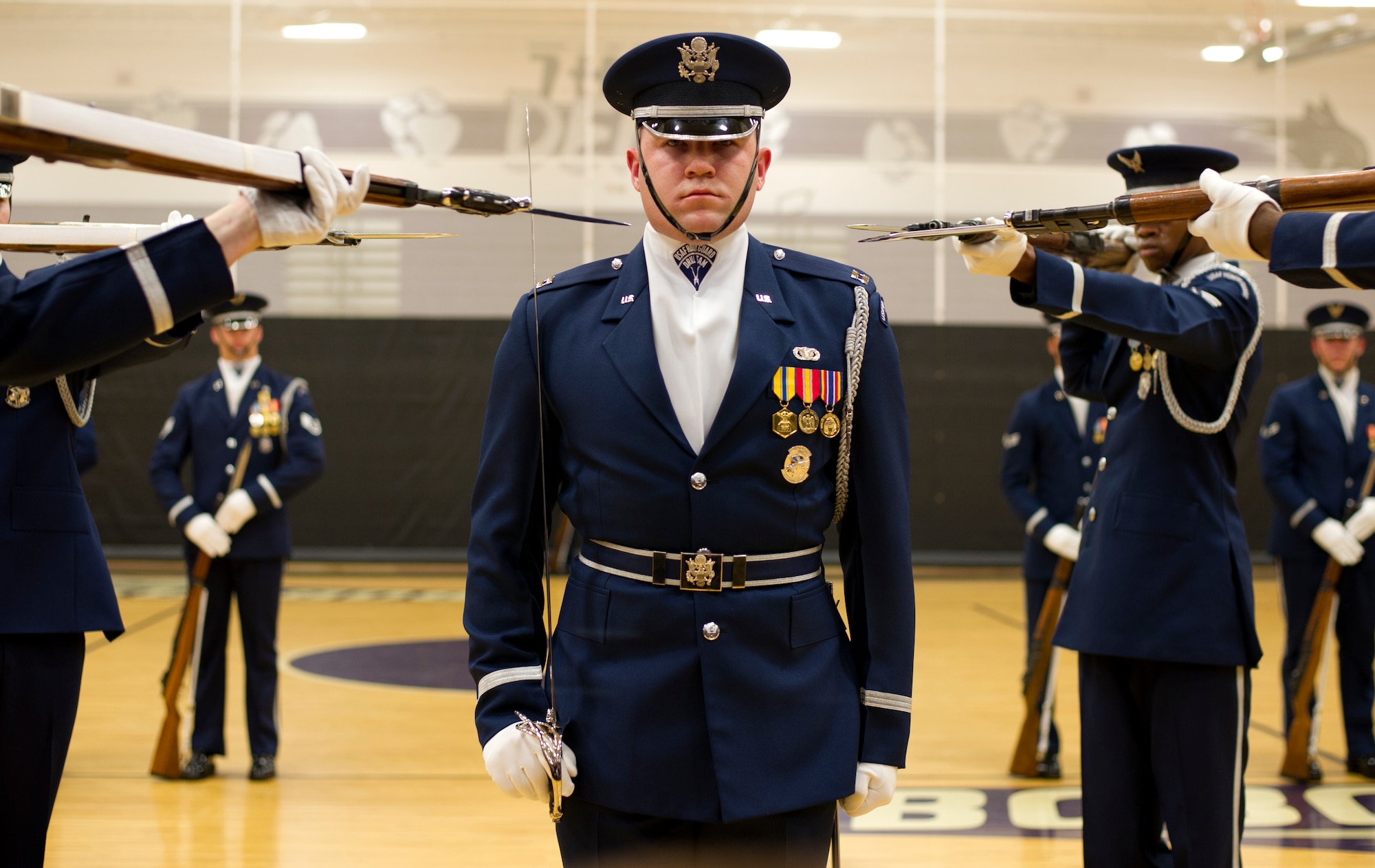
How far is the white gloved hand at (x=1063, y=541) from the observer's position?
4484 mm

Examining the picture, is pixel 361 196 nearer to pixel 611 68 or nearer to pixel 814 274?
pixel 611 68

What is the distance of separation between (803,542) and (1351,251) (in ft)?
3.07

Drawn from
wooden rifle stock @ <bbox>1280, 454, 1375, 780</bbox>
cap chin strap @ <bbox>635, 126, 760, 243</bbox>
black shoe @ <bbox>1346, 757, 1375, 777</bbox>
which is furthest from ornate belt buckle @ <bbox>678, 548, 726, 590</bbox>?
black shoe @ <bbox>1346, 757, 1375, 777</bbox>

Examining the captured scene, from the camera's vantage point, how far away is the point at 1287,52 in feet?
32.9

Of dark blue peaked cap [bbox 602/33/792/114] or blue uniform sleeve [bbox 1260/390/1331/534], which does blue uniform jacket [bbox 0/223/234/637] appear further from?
blue uniform sleeve [bbox 1260/390/1331/534]

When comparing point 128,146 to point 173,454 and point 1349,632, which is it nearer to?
point 173,454

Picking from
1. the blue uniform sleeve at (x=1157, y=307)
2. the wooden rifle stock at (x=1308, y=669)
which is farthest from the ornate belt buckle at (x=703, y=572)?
the wooden rifle stock at (x=1308, y=669)

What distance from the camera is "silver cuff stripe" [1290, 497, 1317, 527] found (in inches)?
185

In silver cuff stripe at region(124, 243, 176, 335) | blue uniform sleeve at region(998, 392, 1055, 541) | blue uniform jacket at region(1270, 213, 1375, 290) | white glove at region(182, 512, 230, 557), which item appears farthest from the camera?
blue uniform sleeve at region(998, 392, 1055, 541)

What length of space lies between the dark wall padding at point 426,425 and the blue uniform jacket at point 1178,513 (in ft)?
22.3

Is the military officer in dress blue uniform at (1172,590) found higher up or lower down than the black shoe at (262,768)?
higher up

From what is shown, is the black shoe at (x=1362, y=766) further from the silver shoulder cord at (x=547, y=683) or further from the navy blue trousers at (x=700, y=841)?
the silver shoulder cord at (x=547, y=683)

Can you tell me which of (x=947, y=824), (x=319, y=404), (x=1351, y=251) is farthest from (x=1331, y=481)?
(x=319, y=404)

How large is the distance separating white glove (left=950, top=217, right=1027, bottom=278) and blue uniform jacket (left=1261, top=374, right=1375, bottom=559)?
3.11 m
